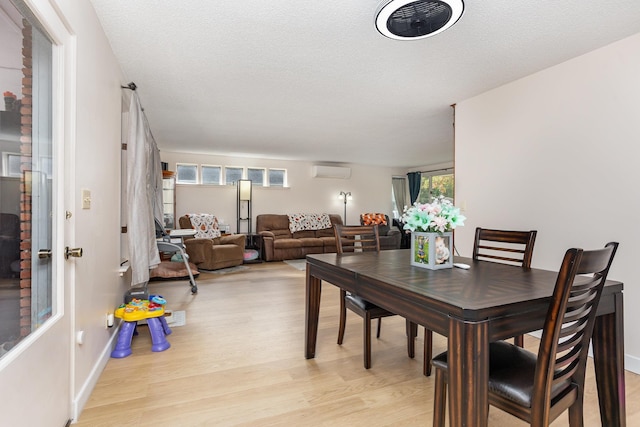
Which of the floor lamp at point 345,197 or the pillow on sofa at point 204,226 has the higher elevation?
the floor lamp at point 345,197

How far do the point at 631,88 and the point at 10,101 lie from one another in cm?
334

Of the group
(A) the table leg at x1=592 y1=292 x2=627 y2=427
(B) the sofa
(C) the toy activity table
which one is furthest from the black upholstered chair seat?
(B) the sofa

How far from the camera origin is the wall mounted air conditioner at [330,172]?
7.54m

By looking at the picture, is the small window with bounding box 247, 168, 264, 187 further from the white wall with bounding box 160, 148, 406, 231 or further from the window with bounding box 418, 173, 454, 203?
the window with bounding box 418, 173, 454, 203

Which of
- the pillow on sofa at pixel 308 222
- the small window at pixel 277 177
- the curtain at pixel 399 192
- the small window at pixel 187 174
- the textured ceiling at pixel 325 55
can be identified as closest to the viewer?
the textured ceiling at pixel 325 55

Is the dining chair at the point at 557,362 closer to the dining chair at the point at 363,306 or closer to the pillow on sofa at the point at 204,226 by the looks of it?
the dining chair at the point at 363,306

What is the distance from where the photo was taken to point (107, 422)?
155 centimetres

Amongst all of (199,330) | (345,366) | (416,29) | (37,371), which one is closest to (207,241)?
(199,330)

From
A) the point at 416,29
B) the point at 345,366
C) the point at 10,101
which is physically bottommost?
the point at 345,366

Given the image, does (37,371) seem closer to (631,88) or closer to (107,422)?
(107,422)

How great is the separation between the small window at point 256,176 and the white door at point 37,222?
5.70 meters

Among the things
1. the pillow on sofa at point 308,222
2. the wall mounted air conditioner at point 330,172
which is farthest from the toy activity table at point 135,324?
the wall mounted air conditioner at point 330,172

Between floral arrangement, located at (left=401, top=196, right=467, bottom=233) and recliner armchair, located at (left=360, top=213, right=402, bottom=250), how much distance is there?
503cm

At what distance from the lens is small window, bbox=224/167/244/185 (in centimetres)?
698
